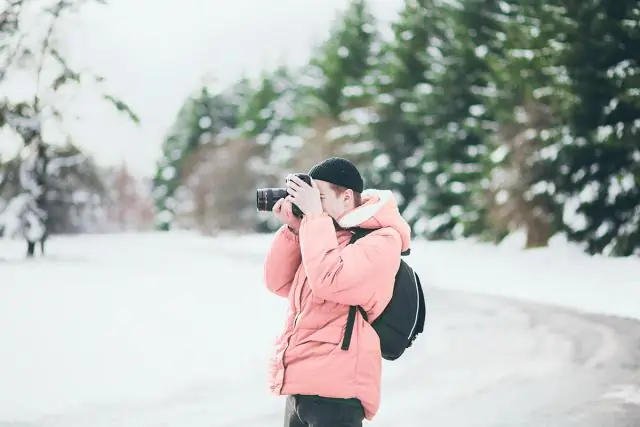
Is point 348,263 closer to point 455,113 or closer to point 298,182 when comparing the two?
point 298,182

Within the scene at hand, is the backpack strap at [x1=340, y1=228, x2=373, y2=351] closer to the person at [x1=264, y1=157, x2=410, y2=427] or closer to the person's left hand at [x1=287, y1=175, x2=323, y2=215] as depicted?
the person at [x1=264, y1=157, x2=410, y2=427]

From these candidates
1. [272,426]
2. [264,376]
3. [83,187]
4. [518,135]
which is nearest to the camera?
[272,426]

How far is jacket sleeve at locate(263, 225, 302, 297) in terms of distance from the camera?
2871 millimetres

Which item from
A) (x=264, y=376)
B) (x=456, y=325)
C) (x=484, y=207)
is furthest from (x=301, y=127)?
(x=264, y=376)

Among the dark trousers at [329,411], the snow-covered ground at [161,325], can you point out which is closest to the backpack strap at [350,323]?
the dark trousers at [329,411]

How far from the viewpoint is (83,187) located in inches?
967

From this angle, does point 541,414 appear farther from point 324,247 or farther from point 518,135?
point 518,135

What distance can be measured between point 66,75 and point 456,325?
14.9 m

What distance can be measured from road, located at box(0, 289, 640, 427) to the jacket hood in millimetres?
3063

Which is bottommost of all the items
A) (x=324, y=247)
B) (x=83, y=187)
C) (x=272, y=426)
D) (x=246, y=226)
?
(x=246, y=226)

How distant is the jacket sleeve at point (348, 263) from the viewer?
250cm

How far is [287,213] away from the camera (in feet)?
9.20

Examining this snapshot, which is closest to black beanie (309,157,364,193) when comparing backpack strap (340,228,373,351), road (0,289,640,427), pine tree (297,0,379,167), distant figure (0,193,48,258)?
backpack strap (340,228,373,351)

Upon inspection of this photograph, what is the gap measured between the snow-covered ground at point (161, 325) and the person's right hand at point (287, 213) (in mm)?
3025
